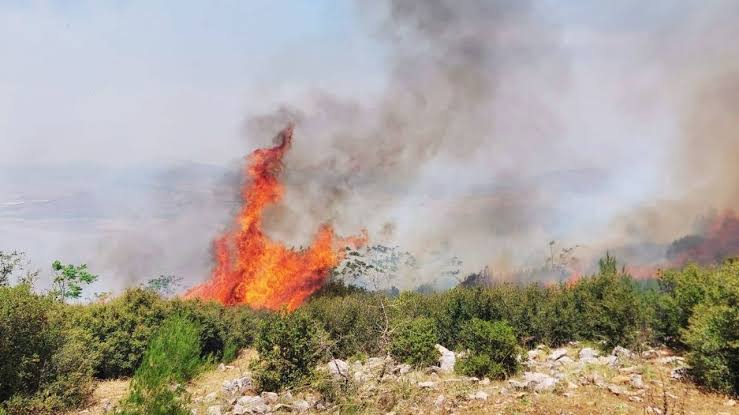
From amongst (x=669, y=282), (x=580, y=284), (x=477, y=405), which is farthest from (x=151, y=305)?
(x=669, y=282)

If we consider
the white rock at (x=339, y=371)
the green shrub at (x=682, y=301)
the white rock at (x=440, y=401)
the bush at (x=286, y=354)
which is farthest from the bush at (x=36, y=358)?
the green shrub at (x=682, y=301)

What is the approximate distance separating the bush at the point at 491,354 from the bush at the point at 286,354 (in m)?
4.87

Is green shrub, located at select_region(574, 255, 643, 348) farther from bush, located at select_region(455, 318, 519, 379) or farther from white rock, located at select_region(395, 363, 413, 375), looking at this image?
white rock, located at select_region(395, 363, 413, 375)

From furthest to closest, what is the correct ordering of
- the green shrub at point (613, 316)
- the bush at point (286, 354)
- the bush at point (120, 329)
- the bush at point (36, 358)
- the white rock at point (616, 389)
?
1. the green shrub at point (613, 316)
2. the bush at point (120, 329)
3. the bush at point (286, 354)
4. the white rock at point (616, 389)
5. the bush at point (36, 358)

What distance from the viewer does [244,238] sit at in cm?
3491

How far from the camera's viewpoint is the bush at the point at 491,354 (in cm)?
1341

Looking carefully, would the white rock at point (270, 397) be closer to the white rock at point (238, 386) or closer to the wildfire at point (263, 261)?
the white rock at point (238, 386)

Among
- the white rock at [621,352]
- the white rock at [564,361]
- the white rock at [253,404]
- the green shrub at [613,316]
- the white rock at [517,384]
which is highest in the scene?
the green shrub at [613,316]

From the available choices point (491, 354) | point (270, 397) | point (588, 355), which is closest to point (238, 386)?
point (270, 397)

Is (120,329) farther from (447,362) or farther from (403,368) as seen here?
(447,362)

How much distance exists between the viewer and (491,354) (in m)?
13.8

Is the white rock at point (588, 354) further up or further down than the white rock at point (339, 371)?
further up

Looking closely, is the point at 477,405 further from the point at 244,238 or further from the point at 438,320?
the point at 244,238

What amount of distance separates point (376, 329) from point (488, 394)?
10.0 metres
